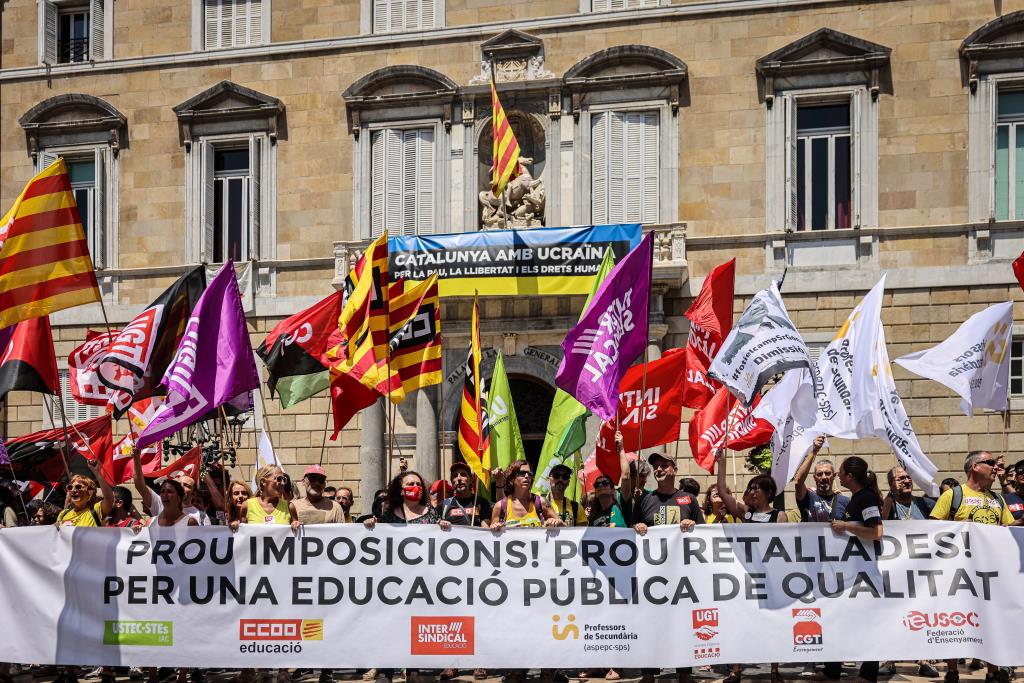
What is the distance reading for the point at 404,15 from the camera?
21.5 metres

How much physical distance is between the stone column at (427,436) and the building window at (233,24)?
A: 736 cm

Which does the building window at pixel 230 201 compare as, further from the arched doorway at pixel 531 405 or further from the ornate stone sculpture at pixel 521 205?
the arched doorway at pixel 531 405

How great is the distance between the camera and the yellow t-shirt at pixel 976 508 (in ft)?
34.3

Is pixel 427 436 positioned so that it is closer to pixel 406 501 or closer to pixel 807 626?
pixel 406 501

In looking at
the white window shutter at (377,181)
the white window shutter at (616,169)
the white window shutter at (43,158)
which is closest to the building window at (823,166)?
the white window shutter at (616,169)

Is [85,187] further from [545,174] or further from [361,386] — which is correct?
[361,386]

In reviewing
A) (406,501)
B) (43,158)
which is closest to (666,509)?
(406,501)

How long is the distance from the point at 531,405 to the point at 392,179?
4.56 meters

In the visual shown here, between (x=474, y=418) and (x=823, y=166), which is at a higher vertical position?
(x=823, y=166)

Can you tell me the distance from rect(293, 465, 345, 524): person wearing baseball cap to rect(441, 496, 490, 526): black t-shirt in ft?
3.92

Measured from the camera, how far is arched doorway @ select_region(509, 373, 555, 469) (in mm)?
20781

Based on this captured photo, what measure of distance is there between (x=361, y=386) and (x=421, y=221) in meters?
8.42

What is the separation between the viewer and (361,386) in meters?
13.0

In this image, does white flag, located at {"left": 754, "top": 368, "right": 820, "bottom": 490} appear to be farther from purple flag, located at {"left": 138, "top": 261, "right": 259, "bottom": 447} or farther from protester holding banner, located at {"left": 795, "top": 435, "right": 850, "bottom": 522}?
purple flag, located at {"left": 138, "top": 261, "right": 259, "bottom": 447}
